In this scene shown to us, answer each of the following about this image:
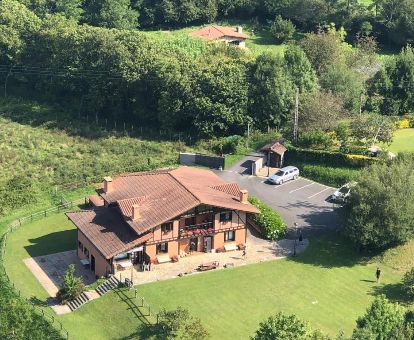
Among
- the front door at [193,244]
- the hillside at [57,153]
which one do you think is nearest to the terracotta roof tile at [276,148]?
the hillside at [57,153]

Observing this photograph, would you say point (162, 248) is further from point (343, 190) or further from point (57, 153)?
point (57, 153)

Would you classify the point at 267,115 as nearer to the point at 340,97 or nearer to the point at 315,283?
the point at 340,97

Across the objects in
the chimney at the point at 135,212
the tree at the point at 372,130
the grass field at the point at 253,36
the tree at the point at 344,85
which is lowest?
the chimney at the point at 135,212

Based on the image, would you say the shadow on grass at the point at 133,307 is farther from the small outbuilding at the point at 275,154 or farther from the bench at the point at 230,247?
the small outbuilding at the point at 275,154

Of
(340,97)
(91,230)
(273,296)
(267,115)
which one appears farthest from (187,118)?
(273,296)

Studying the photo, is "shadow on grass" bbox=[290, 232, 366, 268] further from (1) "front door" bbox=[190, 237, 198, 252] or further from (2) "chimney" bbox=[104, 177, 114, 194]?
(2) "chimney" bbox=[104, 177, 114, 194]

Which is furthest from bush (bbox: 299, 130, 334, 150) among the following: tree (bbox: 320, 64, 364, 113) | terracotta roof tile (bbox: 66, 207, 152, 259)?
terracotta roof tile (bbox: 66, 207, 152, 259)
